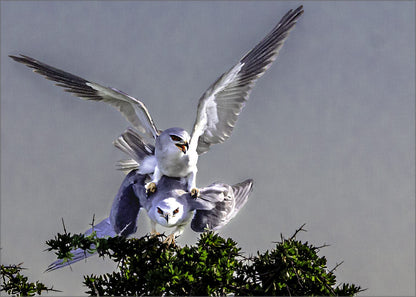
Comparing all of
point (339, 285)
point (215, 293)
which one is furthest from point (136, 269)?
point (339, 285)

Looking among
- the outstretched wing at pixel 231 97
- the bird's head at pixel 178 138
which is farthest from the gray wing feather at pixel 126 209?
the outstretched wing at pixel 231 97

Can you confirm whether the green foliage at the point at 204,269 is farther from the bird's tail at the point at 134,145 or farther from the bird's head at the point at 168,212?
the bird's tail at the point at 134,145

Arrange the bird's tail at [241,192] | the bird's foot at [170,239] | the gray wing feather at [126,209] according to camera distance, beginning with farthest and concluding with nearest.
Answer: the bird's tail at [241,192] → the gray wing feather at [126,209] → the bird's foot at [170,239]

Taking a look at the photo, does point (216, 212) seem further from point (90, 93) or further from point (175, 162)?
point (90, 93)

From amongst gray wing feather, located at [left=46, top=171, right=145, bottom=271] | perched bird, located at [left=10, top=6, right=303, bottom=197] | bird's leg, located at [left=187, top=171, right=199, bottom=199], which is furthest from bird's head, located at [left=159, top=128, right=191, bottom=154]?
gray wing feather, located at [left=46, top=171, right=145, bottom=271]

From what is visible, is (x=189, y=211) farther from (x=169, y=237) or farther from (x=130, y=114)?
(x=130, y=114)

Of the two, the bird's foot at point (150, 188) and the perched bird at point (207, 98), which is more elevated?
the perched bird at point (207, 98)
